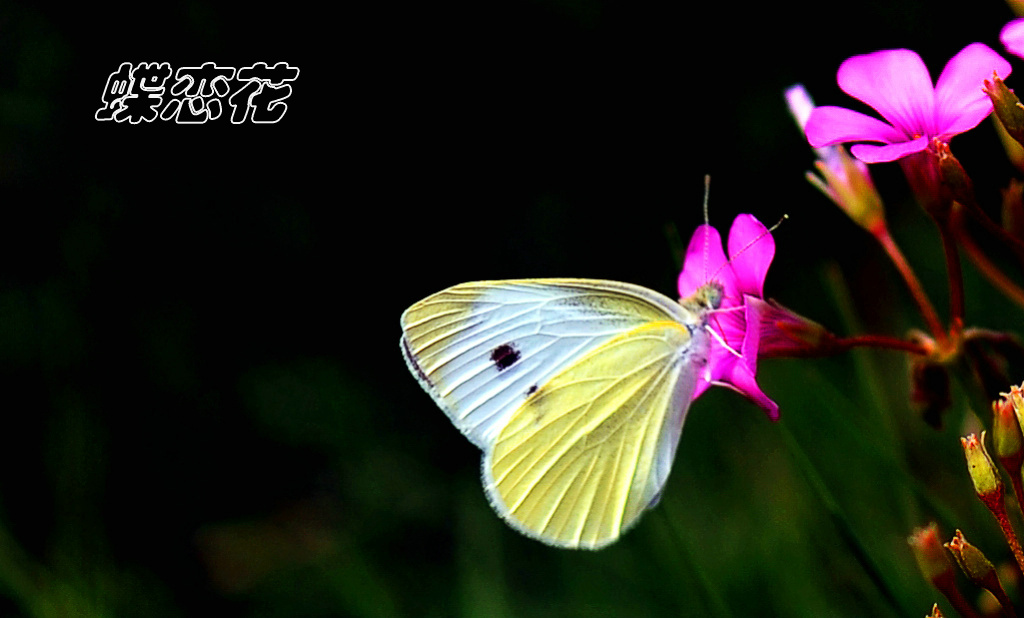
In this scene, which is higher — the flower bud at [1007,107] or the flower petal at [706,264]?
the flower bud at [1007,107]

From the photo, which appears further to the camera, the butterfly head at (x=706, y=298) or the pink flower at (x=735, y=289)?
the butterfly head at (x=706, y=298)

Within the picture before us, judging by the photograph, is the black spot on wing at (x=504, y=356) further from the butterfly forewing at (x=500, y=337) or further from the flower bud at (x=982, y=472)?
the flower bud at (x=982, y=472)

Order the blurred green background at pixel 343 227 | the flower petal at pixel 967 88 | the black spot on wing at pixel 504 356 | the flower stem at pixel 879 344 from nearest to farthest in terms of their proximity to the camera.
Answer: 1. the flower petal at pixel 967 88
2. the flower stem at pixel 879 344
3. the black spot on wing at pixel 504 356
4. the blurred green background at pixel 343 227

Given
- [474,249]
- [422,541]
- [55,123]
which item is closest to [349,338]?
[474,249]

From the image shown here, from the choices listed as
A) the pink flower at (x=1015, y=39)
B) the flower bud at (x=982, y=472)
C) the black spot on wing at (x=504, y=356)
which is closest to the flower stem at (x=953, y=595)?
the flower bud at (x=982, y=472)

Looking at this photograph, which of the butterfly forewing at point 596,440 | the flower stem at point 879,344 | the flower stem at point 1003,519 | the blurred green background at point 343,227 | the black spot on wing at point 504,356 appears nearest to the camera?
the flower stem at point 1003,519

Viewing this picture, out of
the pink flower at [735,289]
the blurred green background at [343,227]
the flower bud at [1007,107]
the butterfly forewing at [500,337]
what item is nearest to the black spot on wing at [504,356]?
the butterfly forewing at [500,337]

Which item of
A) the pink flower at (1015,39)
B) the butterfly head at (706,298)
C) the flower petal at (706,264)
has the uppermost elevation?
the pink flower at (1015,39)

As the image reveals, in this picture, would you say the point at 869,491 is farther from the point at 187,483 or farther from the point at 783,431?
the point at 187,483
